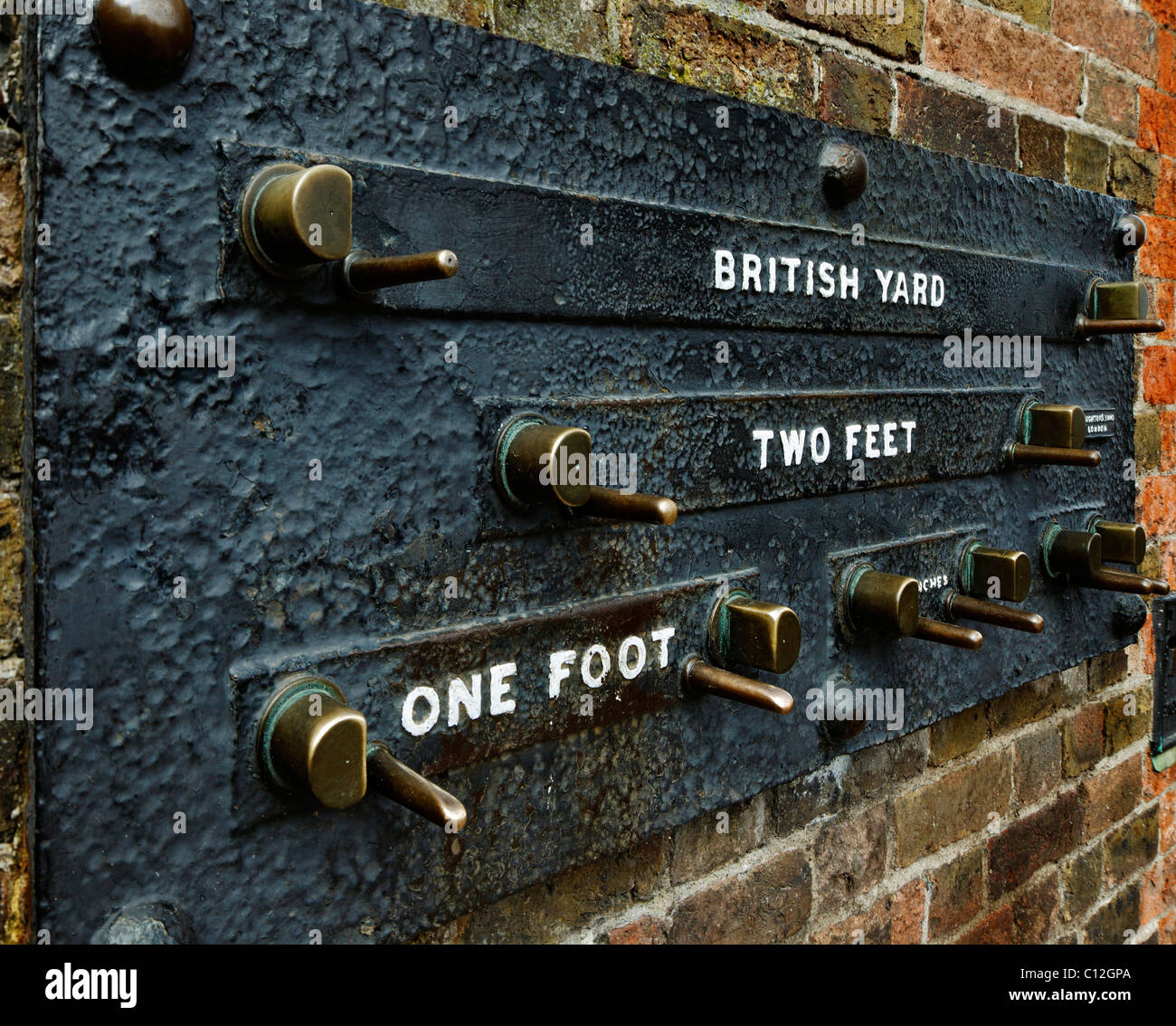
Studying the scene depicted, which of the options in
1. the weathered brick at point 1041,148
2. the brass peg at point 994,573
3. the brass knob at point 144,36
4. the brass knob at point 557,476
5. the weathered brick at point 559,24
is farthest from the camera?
the weathered brick at point 1041,148

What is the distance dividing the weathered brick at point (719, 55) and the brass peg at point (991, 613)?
1.61ft

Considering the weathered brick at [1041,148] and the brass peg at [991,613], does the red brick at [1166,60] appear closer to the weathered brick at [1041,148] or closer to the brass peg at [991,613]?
the weathered brick at [1041,148]

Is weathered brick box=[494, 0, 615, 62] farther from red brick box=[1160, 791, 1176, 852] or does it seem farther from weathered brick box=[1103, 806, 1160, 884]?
red brick box=[1160, 791, 1176, 852]

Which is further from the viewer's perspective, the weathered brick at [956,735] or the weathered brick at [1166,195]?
the weathered brick at [1166,195]

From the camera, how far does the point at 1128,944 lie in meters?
1.32

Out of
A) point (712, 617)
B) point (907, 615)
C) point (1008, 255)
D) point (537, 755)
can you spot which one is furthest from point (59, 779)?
point (1008, 255)

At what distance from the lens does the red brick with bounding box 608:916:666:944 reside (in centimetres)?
78

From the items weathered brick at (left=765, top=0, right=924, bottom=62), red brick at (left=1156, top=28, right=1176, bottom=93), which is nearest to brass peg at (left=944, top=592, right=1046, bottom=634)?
weathered brick at (left=765, top=0, right=924, bottom=62)

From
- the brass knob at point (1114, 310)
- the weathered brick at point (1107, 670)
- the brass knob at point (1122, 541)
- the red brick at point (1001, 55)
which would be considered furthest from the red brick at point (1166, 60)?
the weathered brick at point (1107, 670)

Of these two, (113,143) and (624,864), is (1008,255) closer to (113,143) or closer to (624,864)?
(624,864)

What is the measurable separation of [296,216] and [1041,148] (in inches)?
40.4

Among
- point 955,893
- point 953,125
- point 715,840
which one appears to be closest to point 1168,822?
point 955,893

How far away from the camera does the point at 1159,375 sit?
4.31 feet

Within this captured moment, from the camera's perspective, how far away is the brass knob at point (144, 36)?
16.9 inches
